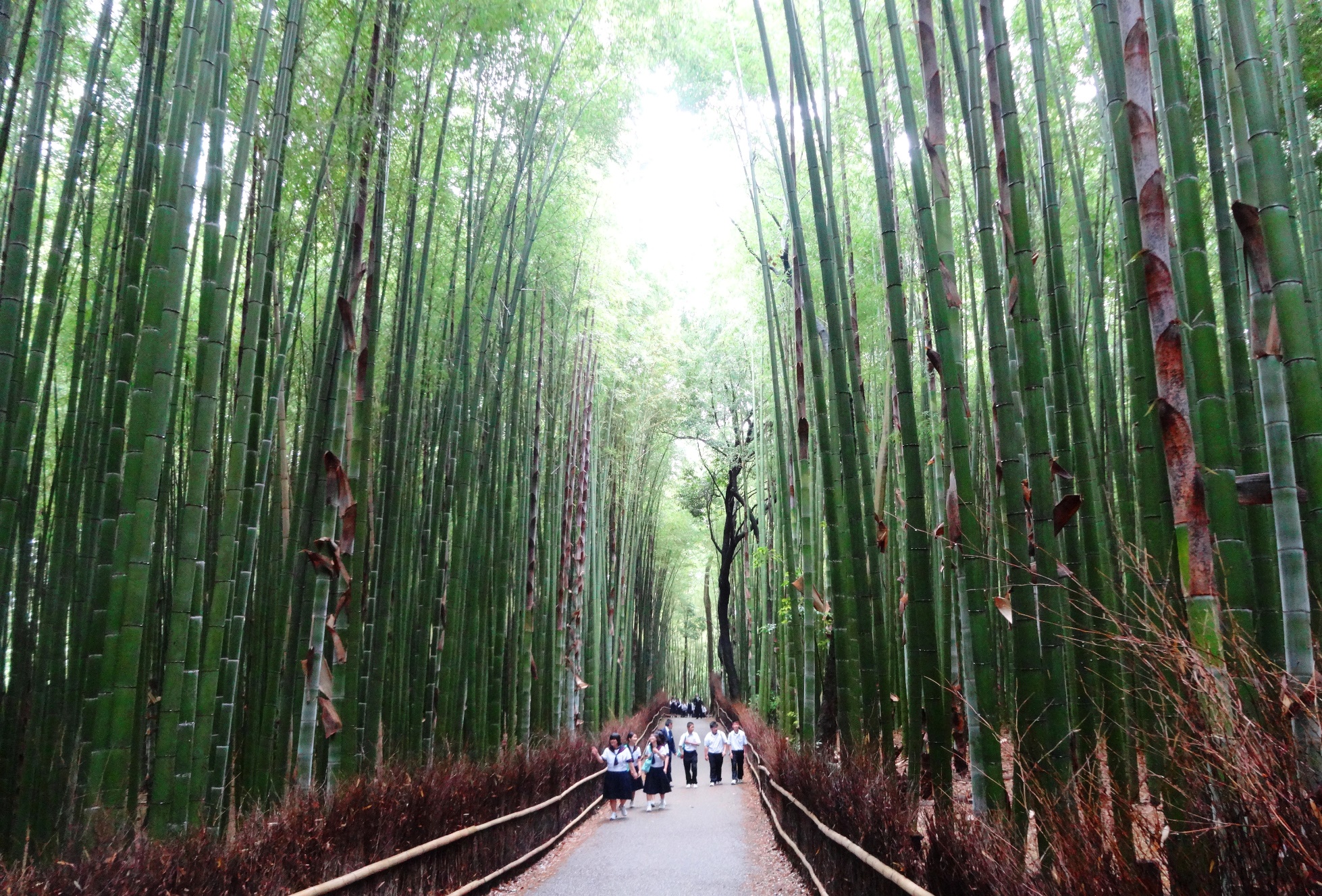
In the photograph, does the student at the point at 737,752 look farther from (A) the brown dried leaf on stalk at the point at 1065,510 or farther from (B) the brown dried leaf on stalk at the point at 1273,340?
(B) the brown dried leaf on stalk at the point at 1273,340

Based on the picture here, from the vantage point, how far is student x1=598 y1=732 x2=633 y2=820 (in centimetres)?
763

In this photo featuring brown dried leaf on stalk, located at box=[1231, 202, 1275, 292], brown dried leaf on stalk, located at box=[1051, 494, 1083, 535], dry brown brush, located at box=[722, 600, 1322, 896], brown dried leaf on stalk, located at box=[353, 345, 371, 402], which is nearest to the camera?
dry brown brush, located at box=[722, 600, 1322, 896]

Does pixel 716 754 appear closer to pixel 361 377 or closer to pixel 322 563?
pixel 322 563

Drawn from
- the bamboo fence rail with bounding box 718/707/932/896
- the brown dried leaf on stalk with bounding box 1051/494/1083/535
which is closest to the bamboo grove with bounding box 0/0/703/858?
the bamboo fence rail with bounding box 718/707/932/896

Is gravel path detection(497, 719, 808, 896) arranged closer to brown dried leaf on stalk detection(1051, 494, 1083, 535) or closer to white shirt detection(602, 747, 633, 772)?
white shirt detection(602, 747, 633, 772)

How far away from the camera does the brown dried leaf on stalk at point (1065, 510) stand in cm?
215

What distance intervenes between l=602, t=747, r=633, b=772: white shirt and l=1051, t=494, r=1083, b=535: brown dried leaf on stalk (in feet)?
20.1

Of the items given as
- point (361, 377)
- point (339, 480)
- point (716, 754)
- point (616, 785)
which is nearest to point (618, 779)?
point (616, 785)

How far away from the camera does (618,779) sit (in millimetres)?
7629

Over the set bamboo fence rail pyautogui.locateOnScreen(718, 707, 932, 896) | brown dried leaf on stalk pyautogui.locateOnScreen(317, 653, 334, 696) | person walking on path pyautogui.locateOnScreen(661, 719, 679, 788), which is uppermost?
brown dried leaf on stalk pyautogui.locateOnScreen(317, 653, 334, 696)

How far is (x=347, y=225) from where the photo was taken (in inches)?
160

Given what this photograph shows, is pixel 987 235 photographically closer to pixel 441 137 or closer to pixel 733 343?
pixel 441 137

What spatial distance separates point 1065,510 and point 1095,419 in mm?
3596

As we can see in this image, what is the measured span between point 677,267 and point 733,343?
1427mm
